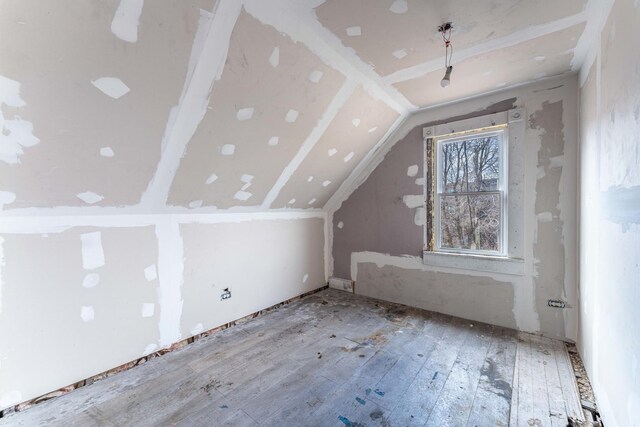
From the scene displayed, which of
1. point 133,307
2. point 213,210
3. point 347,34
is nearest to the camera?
point 347,34

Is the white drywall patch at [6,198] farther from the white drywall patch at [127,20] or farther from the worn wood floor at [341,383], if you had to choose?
the worn wood floor at [341,383]

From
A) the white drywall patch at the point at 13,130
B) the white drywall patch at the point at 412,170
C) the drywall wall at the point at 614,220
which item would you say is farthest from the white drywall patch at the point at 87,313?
the white drywall patch at the point at 412,170

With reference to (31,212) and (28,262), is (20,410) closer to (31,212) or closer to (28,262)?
(28,262)

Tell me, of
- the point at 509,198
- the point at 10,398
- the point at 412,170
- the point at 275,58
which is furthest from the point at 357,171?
the point at 10,398

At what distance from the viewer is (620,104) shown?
135cm

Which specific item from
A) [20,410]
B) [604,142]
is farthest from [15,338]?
[604,142]

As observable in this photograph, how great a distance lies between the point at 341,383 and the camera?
74.9 inches

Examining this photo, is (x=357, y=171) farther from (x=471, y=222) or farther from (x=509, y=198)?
(x=509, y=198)

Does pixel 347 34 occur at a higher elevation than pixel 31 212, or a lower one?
higher

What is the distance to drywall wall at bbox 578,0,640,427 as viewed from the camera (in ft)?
3.85

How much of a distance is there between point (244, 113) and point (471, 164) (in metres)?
2.40

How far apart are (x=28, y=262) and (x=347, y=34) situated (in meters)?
2.46

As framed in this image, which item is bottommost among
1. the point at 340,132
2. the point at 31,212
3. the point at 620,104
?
the point at 31,212

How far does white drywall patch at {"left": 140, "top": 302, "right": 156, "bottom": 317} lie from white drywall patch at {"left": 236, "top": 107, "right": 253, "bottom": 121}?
65.5 inches
